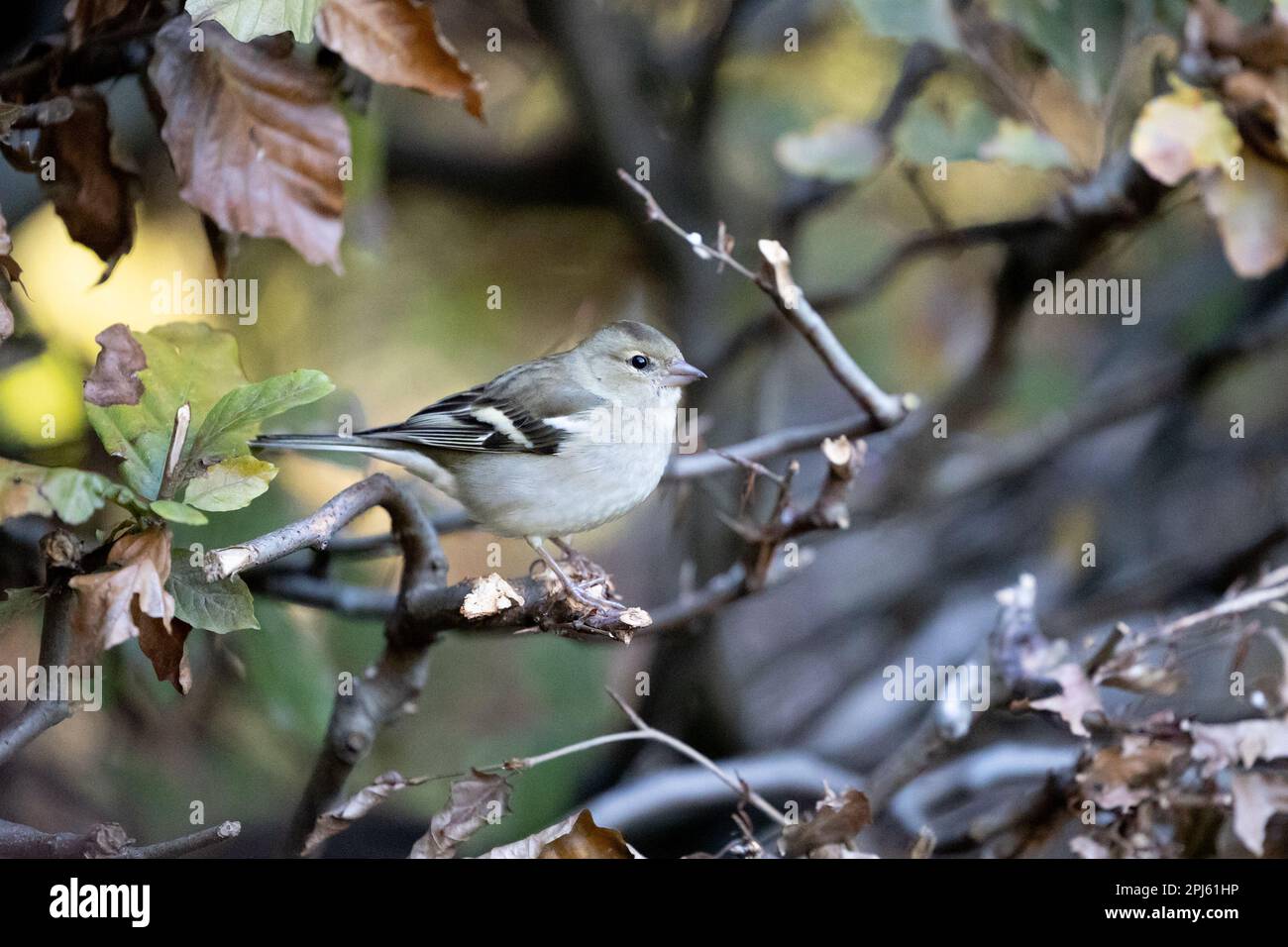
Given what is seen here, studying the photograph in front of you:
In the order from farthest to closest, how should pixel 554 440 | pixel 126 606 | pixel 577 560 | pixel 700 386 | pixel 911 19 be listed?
1. pixel 700 386
2. pixel 911 19
3. pixel 577 560
4. pixel 554 440
5. pixel 126 606

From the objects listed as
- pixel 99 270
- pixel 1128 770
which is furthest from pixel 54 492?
pixel 1128 770

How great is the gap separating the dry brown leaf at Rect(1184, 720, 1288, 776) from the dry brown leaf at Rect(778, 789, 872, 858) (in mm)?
484

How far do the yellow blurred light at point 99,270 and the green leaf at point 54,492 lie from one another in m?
0.93

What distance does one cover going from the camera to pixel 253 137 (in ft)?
5.09

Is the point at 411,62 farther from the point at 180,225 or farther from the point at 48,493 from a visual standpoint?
the point at 180,225

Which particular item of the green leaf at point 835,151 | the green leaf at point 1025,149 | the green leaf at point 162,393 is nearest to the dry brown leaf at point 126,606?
the green leaf at point 162,393

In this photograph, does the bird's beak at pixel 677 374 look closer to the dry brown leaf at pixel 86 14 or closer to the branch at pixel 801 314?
the branch at pixel 801 314

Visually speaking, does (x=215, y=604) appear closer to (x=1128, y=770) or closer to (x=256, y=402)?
(x=256, y=402)

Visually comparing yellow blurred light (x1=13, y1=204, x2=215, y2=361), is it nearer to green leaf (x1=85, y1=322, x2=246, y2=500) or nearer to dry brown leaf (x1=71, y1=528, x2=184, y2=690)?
green leaf (x1=85, y1=322, x2=246, y2=500)

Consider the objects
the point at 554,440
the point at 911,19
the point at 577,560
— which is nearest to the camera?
the point at 554,440

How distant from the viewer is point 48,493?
1.23 m

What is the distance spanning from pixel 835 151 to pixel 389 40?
0.90 meters

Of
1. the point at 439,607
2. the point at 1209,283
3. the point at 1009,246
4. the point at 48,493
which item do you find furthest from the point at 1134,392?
the point at 48,493
